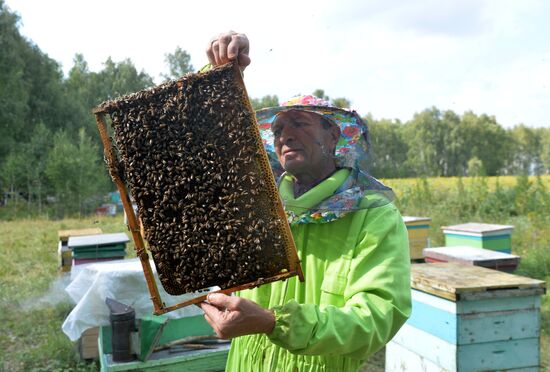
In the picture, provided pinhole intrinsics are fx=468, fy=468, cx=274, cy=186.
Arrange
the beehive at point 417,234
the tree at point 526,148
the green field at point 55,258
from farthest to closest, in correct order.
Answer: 1. the tree at point 526,148
2. the beehive at point 417,234
3. the green field at point 55,258

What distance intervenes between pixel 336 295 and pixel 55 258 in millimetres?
11554

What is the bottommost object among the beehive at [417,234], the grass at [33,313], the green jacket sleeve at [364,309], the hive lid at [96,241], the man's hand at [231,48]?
the grass at [33,313]

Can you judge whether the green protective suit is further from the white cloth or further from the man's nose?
the white cloth

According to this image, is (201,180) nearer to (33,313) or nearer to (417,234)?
(33,313)

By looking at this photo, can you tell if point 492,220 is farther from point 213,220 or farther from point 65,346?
point 213,220

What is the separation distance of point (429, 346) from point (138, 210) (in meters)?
3.45

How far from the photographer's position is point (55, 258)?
1163 centimetres

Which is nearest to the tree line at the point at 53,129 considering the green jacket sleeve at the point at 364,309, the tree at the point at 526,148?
the green jacket sleeve at the point at 364,309

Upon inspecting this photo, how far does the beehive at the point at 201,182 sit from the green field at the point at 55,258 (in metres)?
4.51

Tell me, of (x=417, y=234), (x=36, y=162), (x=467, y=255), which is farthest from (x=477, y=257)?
(x=36, y=162)

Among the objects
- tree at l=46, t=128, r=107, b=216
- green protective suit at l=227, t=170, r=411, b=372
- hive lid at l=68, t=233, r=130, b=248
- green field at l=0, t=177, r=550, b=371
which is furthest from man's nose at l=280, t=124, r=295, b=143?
tree at l=46, t=128, r=107, b=216

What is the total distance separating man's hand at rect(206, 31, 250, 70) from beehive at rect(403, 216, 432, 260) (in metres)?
7.81

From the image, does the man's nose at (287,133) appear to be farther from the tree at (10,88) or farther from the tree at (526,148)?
the tree at (526,148)

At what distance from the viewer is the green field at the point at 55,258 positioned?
19.6 ft
